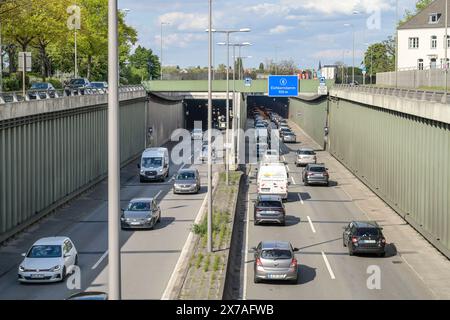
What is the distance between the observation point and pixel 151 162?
5984cm

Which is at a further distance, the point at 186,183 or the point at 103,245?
the point at 186,183

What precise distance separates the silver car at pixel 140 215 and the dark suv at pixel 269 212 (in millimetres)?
5156

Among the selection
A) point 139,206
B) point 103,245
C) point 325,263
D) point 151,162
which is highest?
point 151,162

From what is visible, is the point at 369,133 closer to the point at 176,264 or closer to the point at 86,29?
the point at 176,264

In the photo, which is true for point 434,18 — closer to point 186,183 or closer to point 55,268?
point 186,183

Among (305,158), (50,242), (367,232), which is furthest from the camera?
(305,158)

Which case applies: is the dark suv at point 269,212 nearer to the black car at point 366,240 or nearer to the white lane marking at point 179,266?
the white lane marking at point 179,266

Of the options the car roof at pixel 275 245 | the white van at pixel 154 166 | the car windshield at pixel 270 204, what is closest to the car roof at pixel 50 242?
the car roof at pixel 275 245

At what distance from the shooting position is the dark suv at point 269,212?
40.8 m

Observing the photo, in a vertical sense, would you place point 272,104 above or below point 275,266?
above

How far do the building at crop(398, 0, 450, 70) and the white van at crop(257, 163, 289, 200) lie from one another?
158ft

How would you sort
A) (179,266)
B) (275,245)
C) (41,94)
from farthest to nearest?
1. (41,94)
2. (179,266)
3. (275,245)

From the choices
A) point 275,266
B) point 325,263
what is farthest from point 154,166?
Answer: point 275,266

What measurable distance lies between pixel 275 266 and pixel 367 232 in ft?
23.5
